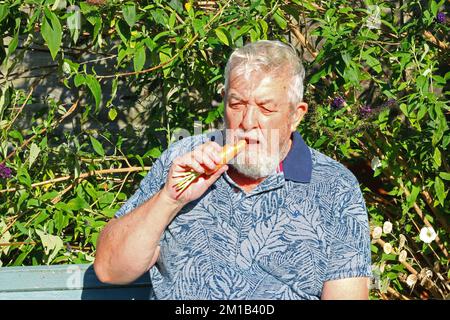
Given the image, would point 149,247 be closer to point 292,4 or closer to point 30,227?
point 30,227

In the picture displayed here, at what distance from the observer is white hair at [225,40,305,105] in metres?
2.85

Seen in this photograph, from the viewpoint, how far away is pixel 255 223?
2.86 m

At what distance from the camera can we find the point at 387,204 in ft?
13.5

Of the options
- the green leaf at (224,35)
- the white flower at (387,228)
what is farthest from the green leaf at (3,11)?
the white flower at (387,228)

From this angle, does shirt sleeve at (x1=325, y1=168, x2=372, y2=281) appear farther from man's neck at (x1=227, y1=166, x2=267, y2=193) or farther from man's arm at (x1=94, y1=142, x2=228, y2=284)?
man's arm at (x1=94, y1=142, x2=228, y2=284)

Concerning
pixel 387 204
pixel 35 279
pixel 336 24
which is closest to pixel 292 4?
pixel 336 24

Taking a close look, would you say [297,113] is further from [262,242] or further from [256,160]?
[262,242]

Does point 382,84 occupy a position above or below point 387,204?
above

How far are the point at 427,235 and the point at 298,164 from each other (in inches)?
45.8

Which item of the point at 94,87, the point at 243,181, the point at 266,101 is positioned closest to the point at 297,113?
the point at 266,101

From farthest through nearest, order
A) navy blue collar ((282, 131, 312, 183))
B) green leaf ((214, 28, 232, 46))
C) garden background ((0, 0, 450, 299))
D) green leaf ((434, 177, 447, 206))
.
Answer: green leaf ((434, 177, 447, 206)) < garden background ((0, 0, 450, 299)) < green leaf ((214, 28, 232, 46)) < navy blue collar ((282, 131, 312, 183))

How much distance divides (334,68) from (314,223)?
100cm

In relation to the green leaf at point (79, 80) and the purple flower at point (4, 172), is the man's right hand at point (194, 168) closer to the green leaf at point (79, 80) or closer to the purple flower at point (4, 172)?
the green leaf at point (79, 80)


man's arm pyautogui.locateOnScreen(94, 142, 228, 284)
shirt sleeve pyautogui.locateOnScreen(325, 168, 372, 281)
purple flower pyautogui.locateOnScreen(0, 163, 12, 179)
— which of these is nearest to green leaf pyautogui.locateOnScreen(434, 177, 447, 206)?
shirt sleeve pyautogui.locateOnScreen(325, 168, 372, 281)
